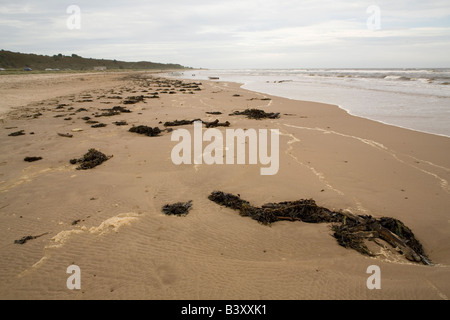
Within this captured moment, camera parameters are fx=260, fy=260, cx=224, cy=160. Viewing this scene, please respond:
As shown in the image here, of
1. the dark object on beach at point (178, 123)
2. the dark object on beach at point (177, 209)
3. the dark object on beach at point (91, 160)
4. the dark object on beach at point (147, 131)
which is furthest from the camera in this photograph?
the dark object on beach at point (178, 123)

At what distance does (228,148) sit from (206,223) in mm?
3577

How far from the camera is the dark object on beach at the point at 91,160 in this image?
6.01 metres

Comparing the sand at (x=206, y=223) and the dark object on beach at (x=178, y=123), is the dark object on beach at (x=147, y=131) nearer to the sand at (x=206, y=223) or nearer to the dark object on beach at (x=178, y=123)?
the sand at (x=206, y=223)

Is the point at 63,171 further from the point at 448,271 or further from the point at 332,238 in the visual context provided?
the point at 448,271

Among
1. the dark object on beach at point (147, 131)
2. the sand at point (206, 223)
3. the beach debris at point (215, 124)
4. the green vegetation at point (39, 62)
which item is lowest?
the sand at point (206, 223)

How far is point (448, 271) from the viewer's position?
115 inches

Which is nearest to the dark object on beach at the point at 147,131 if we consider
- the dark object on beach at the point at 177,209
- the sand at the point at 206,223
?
the sand at the point at 206,223

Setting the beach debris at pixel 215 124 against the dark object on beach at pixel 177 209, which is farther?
the beach debris at pixel 215 124

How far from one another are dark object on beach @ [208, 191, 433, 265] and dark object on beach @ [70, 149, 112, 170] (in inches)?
126

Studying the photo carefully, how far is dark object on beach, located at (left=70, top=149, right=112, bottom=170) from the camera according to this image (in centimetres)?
601

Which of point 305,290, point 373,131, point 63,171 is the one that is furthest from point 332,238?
point 373,131

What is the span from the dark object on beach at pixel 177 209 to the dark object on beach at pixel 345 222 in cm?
50

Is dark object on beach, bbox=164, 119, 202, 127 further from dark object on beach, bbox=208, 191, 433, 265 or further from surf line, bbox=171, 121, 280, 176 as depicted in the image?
dark object on beach, bbox=208, 191, 433, 265
